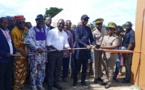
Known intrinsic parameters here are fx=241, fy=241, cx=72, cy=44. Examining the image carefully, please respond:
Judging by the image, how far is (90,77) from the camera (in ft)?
27.8

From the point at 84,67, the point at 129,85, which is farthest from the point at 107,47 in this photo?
the point at 129,85

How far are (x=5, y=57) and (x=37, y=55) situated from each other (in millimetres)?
993

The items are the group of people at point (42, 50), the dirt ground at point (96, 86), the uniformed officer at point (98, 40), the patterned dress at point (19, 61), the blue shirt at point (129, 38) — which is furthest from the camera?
the blue shirt at point (129, 38)

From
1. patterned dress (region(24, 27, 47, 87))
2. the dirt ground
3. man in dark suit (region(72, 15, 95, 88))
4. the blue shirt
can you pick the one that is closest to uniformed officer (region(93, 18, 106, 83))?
the dirt ground

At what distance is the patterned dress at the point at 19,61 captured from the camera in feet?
19.5

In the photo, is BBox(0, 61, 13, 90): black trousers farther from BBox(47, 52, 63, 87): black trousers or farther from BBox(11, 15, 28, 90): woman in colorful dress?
BBox(47, 52, 63, 87): black trousers

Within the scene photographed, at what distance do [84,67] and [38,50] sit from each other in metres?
1.63

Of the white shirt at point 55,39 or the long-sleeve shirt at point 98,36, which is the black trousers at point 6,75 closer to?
the white shirt at point 55,39

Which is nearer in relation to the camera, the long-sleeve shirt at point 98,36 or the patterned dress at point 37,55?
the patterned dress at point 37,55

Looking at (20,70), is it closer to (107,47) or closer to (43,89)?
(43,89)

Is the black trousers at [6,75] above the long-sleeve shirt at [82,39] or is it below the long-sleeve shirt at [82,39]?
below

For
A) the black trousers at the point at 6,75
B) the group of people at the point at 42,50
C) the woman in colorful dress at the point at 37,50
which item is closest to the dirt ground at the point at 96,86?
the group of people at the point at 42,50

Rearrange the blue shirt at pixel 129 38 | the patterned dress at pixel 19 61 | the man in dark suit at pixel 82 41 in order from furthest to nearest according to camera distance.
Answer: the blue shirt at pixel 129 38, the man in dark suit at pixel 82 41, the patterned dress at pixel 19 61

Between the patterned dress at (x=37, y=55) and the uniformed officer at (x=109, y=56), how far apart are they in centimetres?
192
